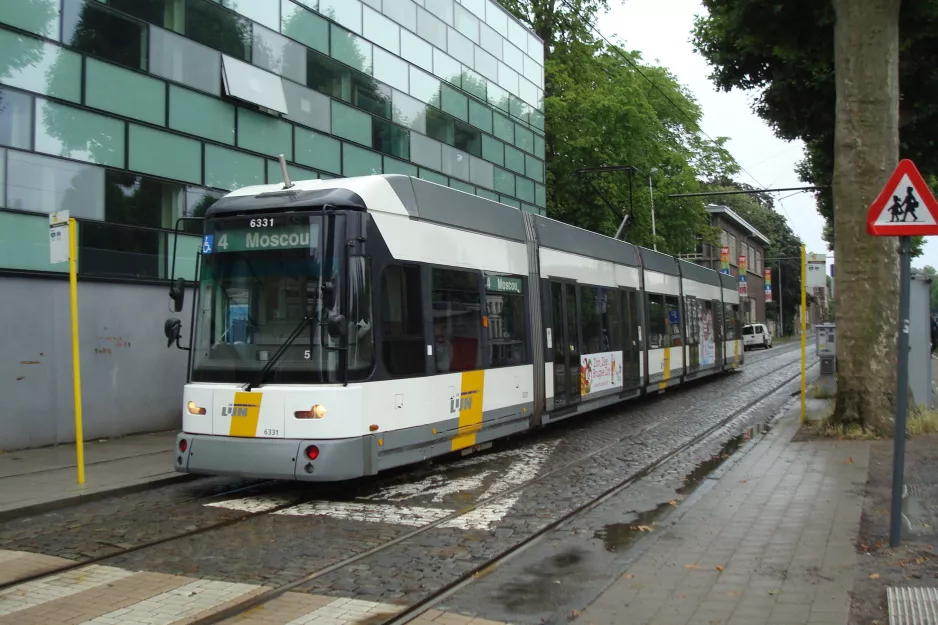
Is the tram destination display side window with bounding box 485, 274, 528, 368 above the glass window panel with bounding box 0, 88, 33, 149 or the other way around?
the other way around

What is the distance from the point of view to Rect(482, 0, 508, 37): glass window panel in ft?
83.4

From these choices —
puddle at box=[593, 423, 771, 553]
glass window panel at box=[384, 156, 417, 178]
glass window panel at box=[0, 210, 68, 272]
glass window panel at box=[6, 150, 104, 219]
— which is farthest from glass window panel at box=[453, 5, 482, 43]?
puddle at box=[593, 423, 771, 553]

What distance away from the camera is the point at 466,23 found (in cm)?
2417

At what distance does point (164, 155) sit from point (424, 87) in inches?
355

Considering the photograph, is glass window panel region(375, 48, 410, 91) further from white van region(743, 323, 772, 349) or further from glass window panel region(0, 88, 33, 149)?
white van region(743, 323, 772, 349)

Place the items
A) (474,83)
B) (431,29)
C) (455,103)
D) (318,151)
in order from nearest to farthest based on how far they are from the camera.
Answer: (318,151), (431,29), (455,103), (474,83)

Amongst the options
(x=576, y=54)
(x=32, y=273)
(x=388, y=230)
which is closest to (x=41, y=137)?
(x=32, y=273)

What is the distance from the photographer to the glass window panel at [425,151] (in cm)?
2148

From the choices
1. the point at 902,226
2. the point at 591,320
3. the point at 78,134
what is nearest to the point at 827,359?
the point at 591,320

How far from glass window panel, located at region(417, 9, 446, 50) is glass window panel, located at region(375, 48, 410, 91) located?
1.42 m

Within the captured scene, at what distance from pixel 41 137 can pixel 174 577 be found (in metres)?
8.98

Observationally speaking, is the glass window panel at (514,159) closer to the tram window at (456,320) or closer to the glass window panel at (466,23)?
the glass window panel at (466,23)

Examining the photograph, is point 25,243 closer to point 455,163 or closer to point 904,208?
point 904,208

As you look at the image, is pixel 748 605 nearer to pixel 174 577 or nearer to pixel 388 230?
pixel 174 577
